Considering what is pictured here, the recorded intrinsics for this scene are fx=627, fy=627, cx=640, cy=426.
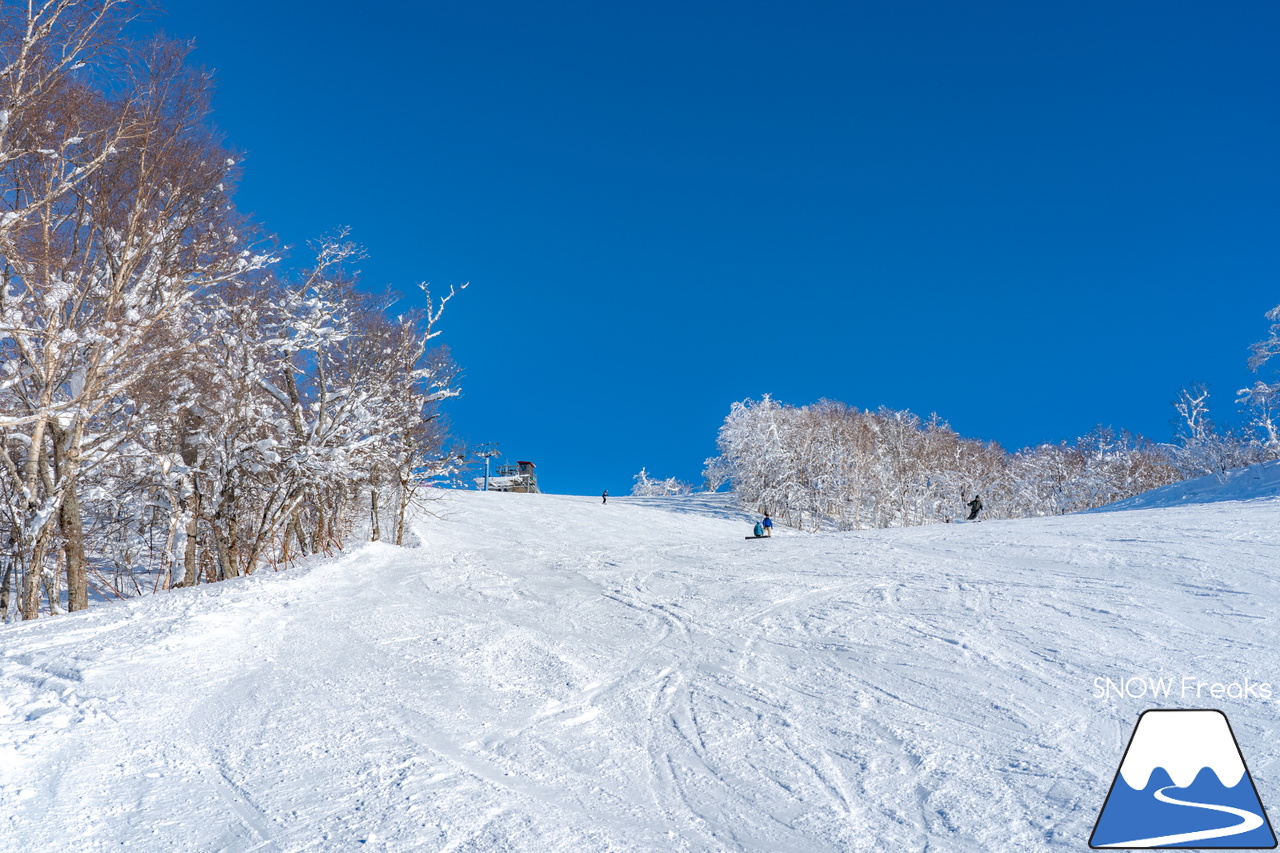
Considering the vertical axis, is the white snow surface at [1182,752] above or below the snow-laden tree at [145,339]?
below

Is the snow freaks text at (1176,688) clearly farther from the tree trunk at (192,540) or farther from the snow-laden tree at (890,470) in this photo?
the snow-laden tree at (890,470)

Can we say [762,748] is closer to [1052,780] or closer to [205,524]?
[1052,780]

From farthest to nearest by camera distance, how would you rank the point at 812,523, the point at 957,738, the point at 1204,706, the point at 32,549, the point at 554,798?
the point at 812,523 < the point at 32,549 < the point at 1204,706 < the point at 957,738 < the point at 554,798

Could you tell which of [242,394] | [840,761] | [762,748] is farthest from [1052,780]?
[242,394]

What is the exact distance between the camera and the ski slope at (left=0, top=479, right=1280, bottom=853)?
338 cm

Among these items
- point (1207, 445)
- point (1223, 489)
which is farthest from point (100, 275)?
point (1207, 445)

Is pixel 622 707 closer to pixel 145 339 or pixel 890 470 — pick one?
pixel 145 339

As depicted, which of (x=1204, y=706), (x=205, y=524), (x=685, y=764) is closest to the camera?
(x=685, y=764)

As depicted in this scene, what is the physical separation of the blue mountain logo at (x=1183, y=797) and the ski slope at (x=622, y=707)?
136 millimetres

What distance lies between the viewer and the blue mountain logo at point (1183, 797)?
3.11m

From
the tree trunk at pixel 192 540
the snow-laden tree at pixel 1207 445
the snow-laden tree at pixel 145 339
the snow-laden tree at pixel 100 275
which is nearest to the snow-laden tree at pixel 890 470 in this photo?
the snow-laden tree at pixel 1207 445

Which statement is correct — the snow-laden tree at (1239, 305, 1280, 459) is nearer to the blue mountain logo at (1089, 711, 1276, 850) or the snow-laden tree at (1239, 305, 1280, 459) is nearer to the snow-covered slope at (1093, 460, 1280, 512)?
the snow-covered slope at (1093, 460, 1280, 512)

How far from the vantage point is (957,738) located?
173 inches

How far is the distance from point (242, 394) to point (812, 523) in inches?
1792
